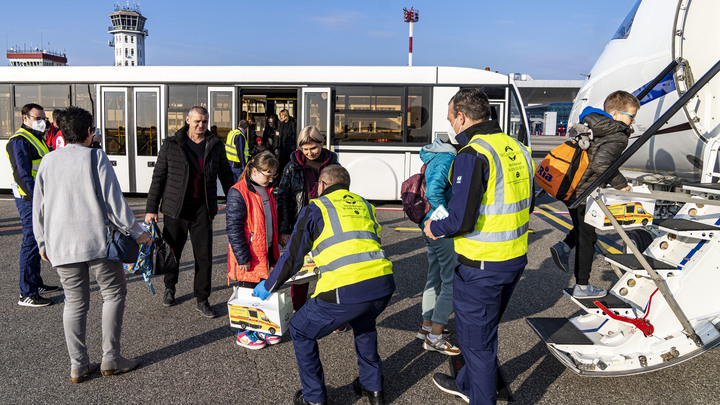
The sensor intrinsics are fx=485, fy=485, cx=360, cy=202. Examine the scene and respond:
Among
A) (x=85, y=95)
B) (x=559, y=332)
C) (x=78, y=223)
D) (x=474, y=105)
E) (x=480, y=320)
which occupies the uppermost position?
(x=85, y=95)

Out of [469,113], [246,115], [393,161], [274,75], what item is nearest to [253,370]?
[469,113]

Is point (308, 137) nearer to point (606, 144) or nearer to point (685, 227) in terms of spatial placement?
point (606, 144)

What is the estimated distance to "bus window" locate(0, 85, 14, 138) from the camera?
10750mm

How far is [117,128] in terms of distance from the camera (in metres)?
10.5

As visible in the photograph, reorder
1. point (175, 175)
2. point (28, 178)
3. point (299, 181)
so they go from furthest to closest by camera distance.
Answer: point (28, 178)
point (175, 175)
point (299, 181)

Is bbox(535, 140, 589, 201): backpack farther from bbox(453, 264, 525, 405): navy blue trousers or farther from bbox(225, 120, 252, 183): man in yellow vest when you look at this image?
bbox(225, 120, 252, 183): man in yellow vest

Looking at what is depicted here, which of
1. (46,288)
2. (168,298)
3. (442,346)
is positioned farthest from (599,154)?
(46,288)

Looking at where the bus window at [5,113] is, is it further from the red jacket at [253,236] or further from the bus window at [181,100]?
the red jacket at [253,236]

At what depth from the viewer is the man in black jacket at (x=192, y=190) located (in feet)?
14.6

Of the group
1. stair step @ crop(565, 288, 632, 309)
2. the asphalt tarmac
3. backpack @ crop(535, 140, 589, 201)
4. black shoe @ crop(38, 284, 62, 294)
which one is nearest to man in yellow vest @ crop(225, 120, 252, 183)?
the asphalt tarmac

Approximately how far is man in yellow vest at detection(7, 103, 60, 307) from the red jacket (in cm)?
223

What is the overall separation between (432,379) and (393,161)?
271 inches

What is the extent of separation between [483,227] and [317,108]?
7948mm

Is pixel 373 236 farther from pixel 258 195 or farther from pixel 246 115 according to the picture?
pixel 246 115
